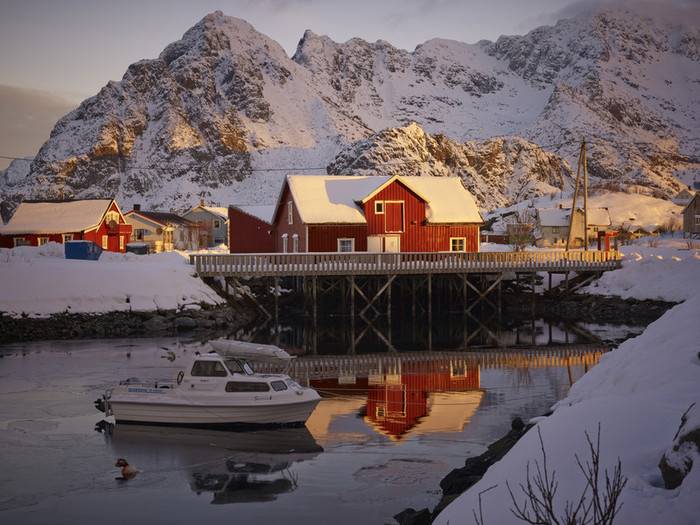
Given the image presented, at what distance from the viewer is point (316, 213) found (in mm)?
50938

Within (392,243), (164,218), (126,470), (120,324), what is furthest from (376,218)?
(164,218)

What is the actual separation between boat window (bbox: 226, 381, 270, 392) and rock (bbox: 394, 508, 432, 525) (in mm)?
8034

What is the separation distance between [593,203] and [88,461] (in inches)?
4589

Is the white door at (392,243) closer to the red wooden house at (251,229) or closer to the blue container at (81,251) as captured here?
the red wooden house at (251,229)

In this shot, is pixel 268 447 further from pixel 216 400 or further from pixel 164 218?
pixel 164 218

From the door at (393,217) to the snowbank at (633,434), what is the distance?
3693cm

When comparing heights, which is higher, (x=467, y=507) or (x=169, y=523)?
(x=467, y=507)

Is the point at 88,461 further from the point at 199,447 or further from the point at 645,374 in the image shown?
the point at 645,374

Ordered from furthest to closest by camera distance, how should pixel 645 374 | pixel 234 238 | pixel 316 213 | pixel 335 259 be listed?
1. pixel 234 238
2. pixel 316 213
3. pixel 335 259
4. pixel 645 374

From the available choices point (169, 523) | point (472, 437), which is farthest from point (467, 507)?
point (472, 437)

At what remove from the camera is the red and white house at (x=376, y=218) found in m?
50.7

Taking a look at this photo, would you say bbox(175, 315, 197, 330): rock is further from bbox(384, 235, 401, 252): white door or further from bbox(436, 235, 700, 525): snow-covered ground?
bbox(436, 235, 700, 525): snow-covered ground

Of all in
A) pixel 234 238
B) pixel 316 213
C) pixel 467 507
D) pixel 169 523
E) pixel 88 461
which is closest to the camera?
pixel 467 507

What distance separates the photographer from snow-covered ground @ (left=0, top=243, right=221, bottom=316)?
41.5 metres
